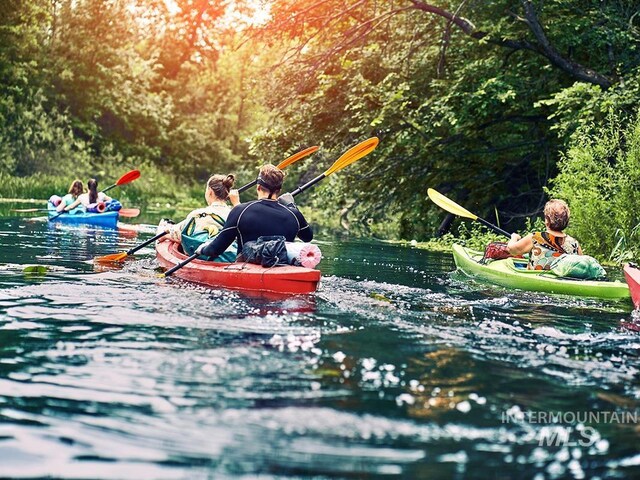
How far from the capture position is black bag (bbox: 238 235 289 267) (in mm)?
7188

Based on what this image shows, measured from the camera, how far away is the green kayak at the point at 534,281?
7.55 meters

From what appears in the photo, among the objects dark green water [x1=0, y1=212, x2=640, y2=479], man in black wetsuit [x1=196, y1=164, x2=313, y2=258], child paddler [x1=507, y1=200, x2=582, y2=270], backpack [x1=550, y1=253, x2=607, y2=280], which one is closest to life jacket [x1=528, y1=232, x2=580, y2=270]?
child paddler [x1=507, y1=200, x2=582, y2=270]

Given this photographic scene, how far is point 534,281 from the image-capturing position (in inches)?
318

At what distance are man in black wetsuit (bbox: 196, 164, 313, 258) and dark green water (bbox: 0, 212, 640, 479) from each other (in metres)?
0.57

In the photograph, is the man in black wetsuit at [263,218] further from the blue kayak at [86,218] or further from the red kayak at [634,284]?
the blue kayak at [86,218]

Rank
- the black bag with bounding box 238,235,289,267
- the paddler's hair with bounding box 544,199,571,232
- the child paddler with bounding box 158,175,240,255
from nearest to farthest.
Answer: the black bag with bounding box 238,235,289,267
the paddler's hair with bounding box 544,199,571,232
the child paddler with bounding box 158,175,240,255

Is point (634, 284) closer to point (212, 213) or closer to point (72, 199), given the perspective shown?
point (212, 213)

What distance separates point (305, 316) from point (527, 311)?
1960 mm

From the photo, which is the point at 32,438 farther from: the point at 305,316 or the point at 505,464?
the point at 305,316

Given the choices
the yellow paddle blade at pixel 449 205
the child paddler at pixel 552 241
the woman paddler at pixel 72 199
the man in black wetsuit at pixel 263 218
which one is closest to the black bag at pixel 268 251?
the man in black wetsuit at pixel 263 218

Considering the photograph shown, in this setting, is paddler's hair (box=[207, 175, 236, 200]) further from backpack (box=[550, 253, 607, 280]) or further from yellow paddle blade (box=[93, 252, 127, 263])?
backpack (box=[550, 253, 607, 280])

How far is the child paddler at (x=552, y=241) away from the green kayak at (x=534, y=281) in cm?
18

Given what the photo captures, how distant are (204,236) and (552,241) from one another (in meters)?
3.47

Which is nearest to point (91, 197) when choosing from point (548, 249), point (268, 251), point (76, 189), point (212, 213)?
point (76, 189)
